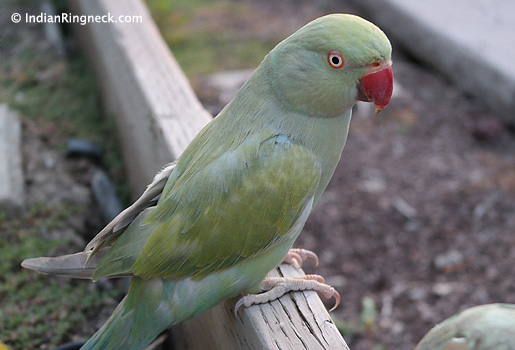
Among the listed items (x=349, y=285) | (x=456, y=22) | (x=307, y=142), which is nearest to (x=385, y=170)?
(x=349, y=285)

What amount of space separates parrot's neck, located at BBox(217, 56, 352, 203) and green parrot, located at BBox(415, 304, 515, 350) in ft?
2.39

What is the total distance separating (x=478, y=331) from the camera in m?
1.12

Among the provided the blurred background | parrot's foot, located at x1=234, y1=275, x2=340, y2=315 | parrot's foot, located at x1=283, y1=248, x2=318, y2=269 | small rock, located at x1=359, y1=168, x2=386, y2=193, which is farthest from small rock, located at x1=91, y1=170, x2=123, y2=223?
small rock, located at x1=359, y1=168, x2=386, y2=193

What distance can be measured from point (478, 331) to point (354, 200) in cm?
285

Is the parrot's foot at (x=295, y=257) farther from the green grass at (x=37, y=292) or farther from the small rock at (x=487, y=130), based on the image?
the small rock at (x=487, y=130)

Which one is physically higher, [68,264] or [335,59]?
[335,59]

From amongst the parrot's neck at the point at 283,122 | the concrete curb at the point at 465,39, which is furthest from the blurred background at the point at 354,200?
the parrot's neck at the point at 283,122

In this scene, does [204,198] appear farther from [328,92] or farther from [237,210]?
[328,92]

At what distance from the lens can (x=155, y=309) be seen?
1681mm

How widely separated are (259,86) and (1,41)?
4.01 metres

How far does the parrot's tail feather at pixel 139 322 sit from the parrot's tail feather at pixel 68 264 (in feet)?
0.67

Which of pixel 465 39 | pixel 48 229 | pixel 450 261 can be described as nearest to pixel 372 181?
pixel 450 261

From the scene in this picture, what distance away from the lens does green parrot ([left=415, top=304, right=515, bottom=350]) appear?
1088mm

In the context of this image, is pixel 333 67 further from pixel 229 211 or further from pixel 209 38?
pixel 209 38
